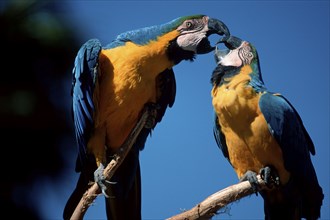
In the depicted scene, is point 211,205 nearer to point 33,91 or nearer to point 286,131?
point 286,131

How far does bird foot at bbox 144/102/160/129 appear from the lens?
12.9 ft

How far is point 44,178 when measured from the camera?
209 inches

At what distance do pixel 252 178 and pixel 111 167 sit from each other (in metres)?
0.85

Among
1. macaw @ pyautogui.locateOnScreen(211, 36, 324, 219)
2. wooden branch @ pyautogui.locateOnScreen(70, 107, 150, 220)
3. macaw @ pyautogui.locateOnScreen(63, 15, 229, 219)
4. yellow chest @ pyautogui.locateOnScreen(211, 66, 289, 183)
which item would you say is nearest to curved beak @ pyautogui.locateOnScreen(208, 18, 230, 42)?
macaw @ pyautogui.locateOnScreen(63, 15, 229, 219)

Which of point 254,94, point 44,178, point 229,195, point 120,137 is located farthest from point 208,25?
point 44,178

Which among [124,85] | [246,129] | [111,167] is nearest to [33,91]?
[124,85]

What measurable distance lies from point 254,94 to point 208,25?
25.1 inches

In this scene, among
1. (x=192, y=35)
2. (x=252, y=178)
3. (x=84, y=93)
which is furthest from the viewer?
(x=192, y=35)

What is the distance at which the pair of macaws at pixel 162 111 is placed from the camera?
3.55 m

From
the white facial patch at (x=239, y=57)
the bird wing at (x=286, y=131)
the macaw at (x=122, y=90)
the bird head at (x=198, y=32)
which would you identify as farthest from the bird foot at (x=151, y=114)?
the bird wing at (x=286, y=131)

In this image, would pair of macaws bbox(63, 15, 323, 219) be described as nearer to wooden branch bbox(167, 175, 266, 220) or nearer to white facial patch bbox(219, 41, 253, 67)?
white facial patch bbox(219, 41, 253, 67)

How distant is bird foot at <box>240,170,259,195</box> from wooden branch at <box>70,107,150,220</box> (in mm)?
739

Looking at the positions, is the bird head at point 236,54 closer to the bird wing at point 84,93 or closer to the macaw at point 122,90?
the macaw at point 122,90

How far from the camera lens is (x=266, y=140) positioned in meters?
3.53
